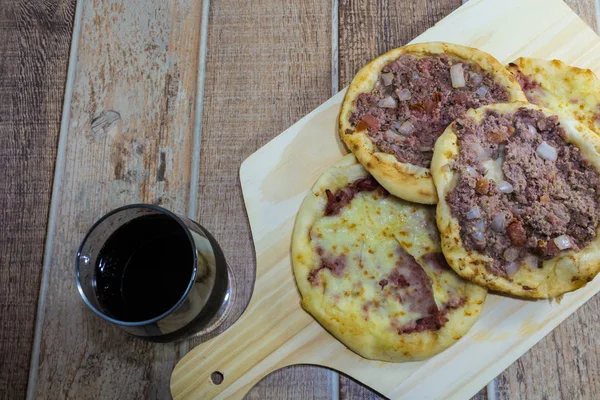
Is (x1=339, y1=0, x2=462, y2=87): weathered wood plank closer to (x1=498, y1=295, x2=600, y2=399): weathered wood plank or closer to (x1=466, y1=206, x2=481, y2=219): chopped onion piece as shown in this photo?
(x1=466, y1=206, x2=481, y2=219): chopped onion piece

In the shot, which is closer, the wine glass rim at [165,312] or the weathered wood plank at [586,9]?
the wine glass rim at [165,312]

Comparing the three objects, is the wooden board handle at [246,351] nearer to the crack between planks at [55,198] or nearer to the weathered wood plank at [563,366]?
the crack between planks at [55,198]

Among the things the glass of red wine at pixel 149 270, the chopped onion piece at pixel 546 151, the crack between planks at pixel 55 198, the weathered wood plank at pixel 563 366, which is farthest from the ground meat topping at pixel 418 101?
the crack between planks at pixel 55 198

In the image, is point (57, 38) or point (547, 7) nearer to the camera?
point (547, 7)

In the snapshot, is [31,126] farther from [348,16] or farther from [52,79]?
[348,16]

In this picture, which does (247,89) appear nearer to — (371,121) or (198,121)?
(198,121)

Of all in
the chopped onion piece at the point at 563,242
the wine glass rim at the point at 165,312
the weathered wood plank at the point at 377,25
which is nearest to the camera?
the wine glass rim at the point at 165,312

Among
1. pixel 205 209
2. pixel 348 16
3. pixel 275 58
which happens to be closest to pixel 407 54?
pixel 348 16
